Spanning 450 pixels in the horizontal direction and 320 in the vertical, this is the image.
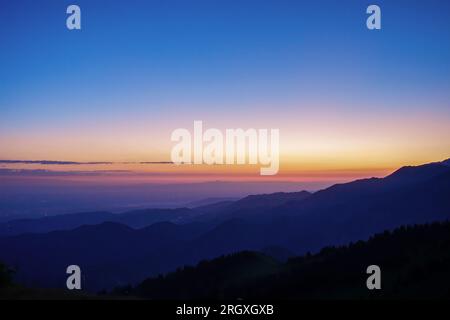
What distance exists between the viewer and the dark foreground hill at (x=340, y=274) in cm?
2855

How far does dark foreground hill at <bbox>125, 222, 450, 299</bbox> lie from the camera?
28547mm

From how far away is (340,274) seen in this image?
3897 cm

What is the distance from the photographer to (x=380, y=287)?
2833cm

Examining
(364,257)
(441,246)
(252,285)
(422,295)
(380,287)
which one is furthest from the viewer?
(252,285)
